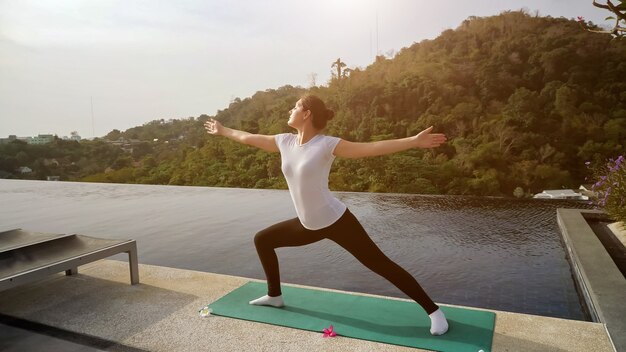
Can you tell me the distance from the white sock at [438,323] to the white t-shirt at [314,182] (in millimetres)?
732

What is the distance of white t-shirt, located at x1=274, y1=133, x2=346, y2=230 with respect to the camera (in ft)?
8.02

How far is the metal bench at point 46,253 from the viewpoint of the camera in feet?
8.74

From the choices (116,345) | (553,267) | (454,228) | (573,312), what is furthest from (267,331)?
(454,228)

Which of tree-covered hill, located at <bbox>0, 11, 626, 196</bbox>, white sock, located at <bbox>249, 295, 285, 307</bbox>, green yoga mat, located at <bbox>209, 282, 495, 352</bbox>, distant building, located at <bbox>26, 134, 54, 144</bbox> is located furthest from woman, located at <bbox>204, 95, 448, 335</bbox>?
distant building, located at <bbox>26, 134, 54, 144</bbox>

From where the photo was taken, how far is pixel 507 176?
19.1 meters

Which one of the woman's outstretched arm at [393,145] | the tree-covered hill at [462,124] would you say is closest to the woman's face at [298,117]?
the woman's outstretched arm at [393,145]

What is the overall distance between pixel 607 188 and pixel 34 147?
23881 mm

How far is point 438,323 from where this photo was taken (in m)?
2.42

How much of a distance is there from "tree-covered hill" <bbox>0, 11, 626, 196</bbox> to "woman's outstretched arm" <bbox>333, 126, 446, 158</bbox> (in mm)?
14870

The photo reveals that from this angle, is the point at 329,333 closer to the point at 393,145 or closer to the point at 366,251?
the point at 366,251

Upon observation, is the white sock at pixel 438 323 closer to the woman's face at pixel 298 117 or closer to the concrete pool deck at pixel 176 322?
the concrete pool deck at pixel 176 322

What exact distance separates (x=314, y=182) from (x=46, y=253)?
1984mm

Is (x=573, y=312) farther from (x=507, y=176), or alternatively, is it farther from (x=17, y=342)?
(x=507, y=176)

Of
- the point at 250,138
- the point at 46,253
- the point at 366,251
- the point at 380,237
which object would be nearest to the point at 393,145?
the point at 366,251
